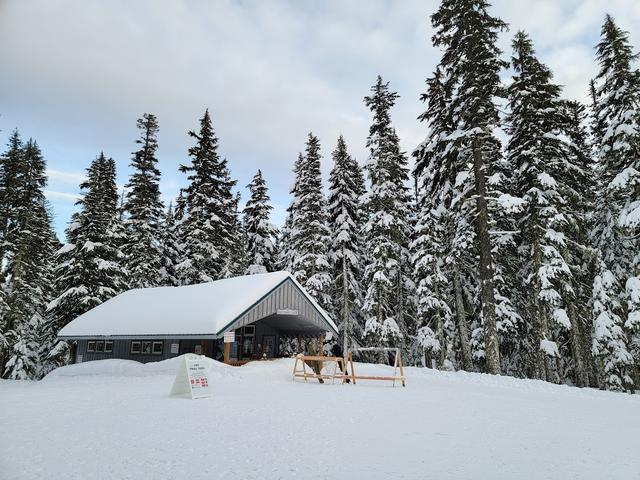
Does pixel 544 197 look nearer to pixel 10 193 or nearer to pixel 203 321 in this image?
pixel 203 321

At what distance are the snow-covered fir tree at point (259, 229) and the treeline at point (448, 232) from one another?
0.40 ft

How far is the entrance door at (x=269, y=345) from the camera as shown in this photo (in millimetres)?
25667

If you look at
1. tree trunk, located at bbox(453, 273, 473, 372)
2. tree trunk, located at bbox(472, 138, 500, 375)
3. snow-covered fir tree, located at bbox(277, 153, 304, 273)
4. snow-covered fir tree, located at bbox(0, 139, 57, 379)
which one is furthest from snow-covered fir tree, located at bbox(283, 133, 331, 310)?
snow-covered fir tree, located at bbox(0, 139, 57, 379)

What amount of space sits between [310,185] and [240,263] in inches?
554

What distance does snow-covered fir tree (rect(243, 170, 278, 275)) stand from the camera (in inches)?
1328

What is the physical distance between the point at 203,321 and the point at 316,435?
1265 cm

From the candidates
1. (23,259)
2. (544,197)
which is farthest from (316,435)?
(23,259)

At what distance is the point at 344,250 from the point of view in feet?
97.5

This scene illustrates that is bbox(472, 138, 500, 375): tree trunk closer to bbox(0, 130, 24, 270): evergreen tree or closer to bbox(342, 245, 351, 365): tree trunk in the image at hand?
bbox(342, 245, 351, 365): tree trunk

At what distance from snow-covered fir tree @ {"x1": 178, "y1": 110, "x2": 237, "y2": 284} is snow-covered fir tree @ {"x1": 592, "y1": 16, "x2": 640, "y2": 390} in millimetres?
24734

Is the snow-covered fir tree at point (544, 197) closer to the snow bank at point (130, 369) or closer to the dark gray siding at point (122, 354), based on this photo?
the snow bank at point (130, 369)

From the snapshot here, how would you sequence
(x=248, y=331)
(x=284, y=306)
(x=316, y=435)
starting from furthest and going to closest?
(x=248, y=331) < (x=284, y=306) < (x=316, y=435)

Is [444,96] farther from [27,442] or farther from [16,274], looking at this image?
[16,274]

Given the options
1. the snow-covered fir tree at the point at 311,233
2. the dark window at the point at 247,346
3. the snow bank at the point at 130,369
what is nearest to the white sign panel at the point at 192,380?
the snow bank at the point at 130,369
